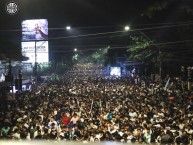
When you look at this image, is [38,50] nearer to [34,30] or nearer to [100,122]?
[34,30]

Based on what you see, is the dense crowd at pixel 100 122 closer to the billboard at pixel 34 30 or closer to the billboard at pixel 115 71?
the billboard at pixel 34 30

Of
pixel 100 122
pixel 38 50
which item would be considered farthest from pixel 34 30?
pixel 100 122

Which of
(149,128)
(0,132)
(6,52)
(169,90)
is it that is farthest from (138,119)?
(169,90)

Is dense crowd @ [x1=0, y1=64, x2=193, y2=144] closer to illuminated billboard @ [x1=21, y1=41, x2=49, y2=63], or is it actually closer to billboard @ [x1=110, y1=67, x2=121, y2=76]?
illuminated billboard @ [x1=21, y1=41, x2=49, y2=63]

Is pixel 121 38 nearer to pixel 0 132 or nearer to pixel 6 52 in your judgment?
pixel 6 52

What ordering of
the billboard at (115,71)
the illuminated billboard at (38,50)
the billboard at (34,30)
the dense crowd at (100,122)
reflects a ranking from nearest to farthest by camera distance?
1. the dense crowd at (100,122)
2. the illuminated billboard at (38,50)
3. the billboard at (34,30)
4. the billboard at (115,71)

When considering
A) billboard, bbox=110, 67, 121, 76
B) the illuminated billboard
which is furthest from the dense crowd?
billboard, bbox=110, 67, 121, 76

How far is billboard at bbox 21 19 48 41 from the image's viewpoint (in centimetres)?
3494

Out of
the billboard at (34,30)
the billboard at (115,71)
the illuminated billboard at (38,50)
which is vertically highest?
the billboard at (34,30)

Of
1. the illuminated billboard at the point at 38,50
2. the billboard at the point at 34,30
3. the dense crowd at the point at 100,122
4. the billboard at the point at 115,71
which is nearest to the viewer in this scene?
the dense crowd at the point at 100,122

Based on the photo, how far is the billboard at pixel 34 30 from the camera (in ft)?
115

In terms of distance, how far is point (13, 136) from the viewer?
47.6 feet

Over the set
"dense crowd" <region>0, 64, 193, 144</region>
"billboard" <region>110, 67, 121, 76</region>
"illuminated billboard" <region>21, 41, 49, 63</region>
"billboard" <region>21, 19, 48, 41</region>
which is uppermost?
"billboard" <region>21, 19, 48, 41</region>

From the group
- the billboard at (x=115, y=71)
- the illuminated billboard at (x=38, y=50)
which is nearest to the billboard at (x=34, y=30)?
the illuminated billboard at (x=38, y=50)
